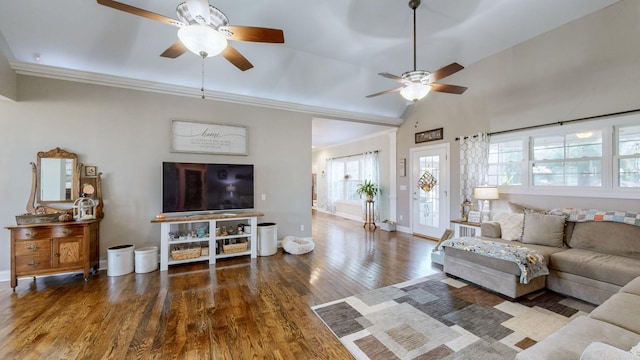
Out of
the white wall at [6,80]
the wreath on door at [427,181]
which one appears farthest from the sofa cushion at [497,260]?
the white wall at [6,80]

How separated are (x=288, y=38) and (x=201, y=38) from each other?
2.22 meters

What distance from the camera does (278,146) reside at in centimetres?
502

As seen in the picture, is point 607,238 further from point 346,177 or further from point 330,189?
point 330,189

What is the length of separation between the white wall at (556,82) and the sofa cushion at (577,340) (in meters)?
2.89

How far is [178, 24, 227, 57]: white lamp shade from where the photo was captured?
1.92 metres

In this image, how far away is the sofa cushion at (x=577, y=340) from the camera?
51.3 inches

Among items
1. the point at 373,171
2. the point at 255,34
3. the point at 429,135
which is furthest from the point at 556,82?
the point at 255,34

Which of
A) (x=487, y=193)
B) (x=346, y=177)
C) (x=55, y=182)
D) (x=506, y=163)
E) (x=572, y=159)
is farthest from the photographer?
(x=346, y=177)

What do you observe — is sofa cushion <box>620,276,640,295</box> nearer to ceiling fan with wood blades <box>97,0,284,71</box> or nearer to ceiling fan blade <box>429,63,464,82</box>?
ceiling fan blade <box>429,63,464,82</box>

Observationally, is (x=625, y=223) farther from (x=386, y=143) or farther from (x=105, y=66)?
(x=105, y=66)

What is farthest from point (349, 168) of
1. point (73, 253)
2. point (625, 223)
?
point (73, 253)

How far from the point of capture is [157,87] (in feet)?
13.3

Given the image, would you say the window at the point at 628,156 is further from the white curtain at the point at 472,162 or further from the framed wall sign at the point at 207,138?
the framed wall sign at the point at 207,138

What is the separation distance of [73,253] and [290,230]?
10.3ft
